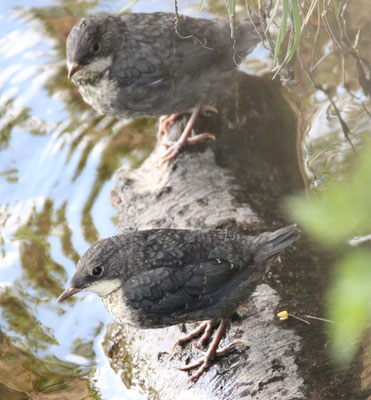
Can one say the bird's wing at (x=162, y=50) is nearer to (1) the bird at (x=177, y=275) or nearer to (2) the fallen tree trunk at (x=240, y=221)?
(2) the fallen tree trunk at (x=240, y=221)

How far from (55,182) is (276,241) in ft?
8.07

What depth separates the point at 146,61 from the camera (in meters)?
4.56

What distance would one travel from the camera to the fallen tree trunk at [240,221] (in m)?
3.17

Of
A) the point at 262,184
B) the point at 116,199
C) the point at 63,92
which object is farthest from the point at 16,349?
the point at 63,92

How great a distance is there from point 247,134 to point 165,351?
5.30 feet

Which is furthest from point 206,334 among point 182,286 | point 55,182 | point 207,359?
point 55,182

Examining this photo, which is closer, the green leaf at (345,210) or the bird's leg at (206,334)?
the green leaf at (345,210)

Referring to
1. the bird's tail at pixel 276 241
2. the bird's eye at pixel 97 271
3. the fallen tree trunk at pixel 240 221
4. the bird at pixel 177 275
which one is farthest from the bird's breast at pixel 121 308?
the bird's tail at pixel 276 241

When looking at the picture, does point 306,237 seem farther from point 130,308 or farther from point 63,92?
point 63,92

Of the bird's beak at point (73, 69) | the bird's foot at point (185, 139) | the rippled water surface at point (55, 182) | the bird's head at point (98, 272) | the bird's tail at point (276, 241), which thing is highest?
the bird's beak at point (73, 69)

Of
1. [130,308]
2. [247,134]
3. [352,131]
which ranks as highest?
[130,308]

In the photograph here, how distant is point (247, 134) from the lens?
14.9ft

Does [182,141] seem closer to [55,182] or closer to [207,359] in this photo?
[55,182]

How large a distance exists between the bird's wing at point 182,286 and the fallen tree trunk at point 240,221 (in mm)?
230
